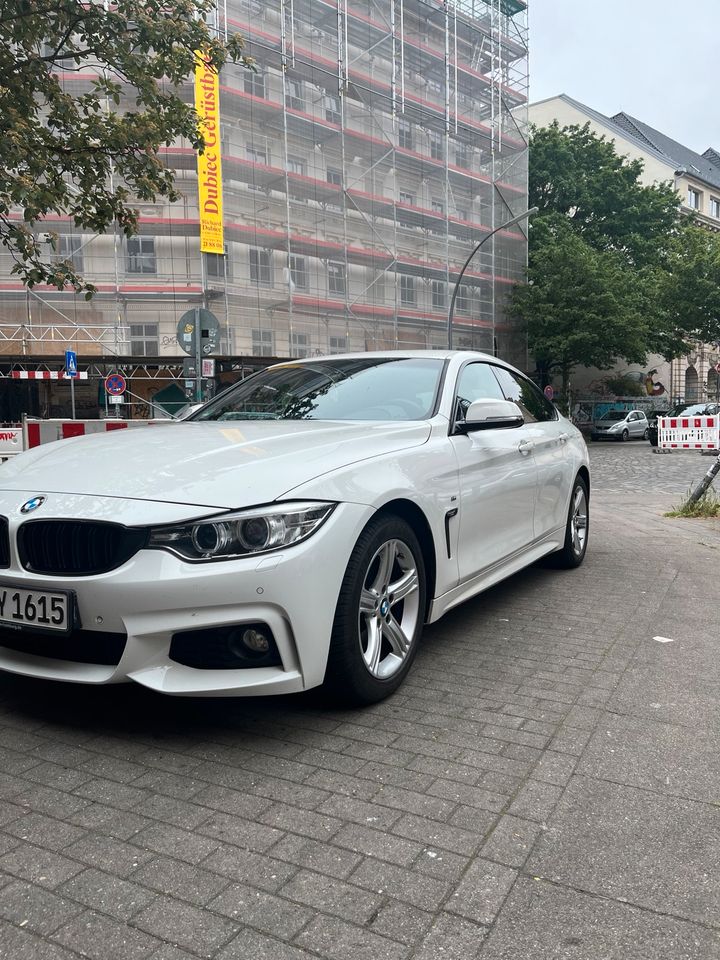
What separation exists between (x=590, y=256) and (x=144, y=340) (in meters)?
20.3

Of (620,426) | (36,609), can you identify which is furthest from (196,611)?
(620,426)

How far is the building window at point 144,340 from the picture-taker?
24.2 meters

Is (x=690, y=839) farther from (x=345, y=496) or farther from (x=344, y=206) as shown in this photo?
(x=344, y=206)

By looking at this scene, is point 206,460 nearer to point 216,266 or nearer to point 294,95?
point 216,266

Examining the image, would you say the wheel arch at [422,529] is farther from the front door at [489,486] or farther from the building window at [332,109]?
the building window at [332,109]

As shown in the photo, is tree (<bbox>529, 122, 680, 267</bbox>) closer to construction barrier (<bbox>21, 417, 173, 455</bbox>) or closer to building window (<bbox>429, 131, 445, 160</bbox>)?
building window (<bbox>429, 131, 445, 160</bbox>)

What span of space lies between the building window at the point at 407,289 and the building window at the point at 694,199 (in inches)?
1339

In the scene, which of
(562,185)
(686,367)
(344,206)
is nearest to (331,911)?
(344,206)

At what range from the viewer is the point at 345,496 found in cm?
304

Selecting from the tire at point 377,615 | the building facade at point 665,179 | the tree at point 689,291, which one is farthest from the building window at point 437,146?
the tire at point 377,615

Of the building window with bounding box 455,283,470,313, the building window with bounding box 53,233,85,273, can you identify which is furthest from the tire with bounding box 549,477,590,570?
the building window with bounding box 455,283,470,313

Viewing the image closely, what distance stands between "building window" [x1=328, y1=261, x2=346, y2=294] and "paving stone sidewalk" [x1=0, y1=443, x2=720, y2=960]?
80.7 feet

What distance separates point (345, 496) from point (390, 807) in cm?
110

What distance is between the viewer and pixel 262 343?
25.5 meters
